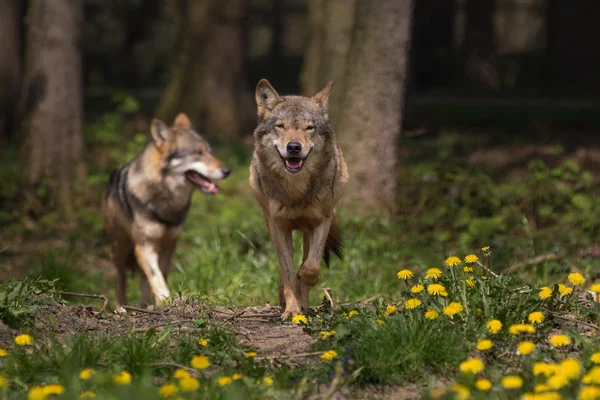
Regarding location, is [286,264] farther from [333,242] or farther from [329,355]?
[329,355]

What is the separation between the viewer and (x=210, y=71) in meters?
17.3

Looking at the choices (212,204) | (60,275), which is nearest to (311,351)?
(60,275)

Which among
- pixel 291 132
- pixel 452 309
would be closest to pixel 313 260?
pixel 291 132

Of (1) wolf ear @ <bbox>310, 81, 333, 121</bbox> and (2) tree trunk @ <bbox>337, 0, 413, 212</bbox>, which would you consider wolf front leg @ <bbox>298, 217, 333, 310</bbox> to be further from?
(2) tree trunk @ <bbox>337, 0, 413, 212</bbox>

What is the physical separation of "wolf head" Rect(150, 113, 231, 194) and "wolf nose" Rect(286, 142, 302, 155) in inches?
133

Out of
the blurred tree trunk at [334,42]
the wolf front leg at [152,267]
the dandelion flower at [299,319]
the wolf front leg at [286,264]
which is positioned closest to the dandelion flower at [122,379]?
the dandelion flower at [299,319]

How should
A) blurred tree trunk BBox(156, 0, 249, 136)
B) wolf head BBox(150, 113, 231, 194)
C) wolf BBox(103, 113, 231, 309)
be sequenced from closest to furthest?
wolf BBox(103, 113, 231, 309) → wolf head BBox(150, 113, 231, 194) → blurred tree trunk BBox(156, 0, 249, 136)

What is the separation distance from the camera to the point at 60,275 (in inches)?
308

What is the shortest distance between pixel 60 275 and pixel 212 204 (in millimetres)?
5204

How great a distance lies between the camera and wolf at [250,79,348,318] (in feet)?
20.3

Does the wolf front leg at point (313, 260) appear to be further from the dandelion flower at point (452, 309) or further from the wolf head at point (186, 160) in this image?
the wolf head at point (186, 160)

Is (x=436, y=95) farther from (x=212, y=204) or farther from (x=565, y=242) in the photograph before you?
(x=565, y=242)

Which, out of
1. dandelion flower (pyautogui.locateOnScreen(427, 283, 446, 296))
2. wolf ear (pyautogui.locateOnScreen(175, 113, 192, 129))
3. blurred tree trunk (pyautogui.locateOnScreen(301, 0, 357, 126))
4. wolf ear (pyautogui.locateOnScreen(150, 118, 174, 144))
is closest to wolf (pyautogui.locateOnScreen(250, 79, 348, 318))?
dandelion flower (pyautogui.locateOnScreen(427, 283, 446, 296))

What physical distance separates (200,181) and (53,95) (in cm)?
438
